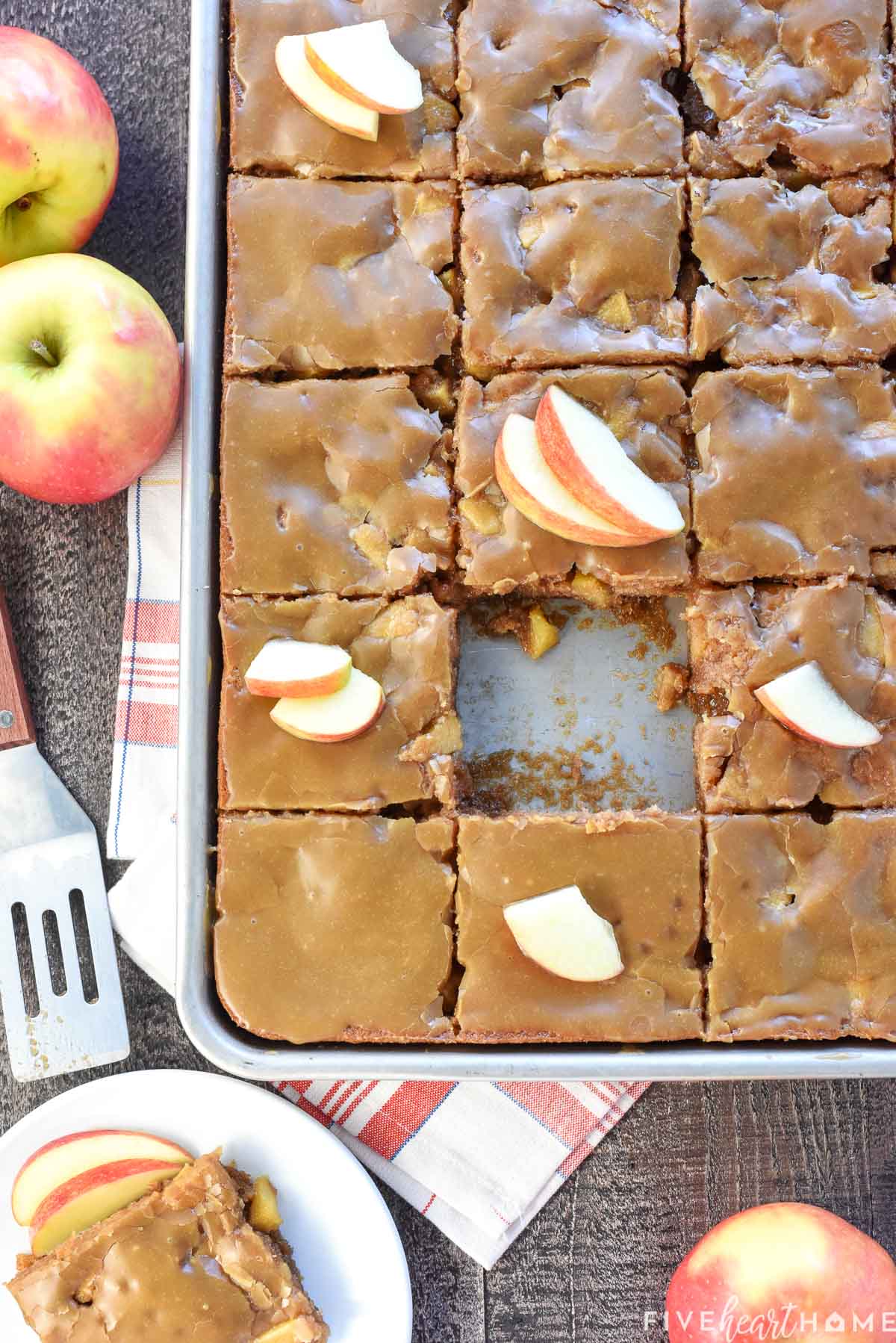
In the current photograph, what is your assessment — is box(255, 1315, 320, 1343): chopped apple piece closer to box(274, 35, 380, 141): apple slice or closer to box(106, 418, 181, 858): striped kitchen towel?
box(106, 418, 181, 858): striped kitchen towel

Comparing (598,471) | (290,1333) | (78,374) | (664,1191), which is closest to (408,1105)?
(290,1333)

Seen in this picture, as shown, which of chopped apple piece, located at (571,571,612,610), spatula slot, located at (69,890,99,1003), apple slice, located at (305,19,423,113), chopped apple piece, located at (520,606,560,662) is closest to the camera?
apple slice, located at (305,19,423,113)

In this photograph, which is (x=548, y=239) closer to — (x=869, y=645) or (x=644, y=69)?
(x=644, y=69)

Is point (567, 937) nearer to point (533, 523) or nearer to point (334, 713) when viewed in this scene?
point (334, 713)

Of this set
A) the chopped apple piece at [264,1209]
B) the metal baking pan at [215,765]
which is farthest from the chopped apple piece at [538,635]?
the chopped apple piece at [264,1209]

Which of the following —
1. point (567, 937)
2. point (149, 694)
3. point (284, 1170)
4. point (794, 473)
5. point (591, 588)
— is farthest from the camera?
point (149, 694)

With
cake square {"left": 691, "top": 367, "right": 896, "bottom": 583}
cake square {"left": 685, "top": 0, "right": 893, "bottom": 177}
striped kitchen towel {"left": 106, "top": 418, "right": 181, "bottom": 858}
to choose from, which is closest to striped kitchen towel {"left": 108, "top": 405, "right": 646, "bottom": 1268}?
striped kitchen towel {"left": 106, "top": 418, "right": 181, "bottom": 858}
